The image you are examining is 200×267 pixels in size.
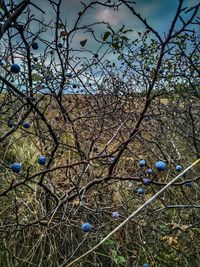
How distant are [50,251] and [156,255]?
0.65 metres

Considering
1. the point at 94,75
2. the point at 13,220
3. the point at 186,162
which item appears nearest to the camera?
the point at 13,220

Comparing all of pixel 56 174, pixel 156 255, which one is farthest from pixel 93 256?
pixel 56 174

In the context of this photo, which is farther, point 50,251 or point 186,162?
point 186,162

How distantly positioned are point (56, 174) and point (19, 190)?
0.48 metres

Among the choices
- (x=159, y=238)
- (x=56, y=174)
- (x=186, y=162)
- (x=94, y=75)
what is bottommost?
(x=159, y=238)

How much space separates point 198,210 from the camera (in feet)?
9.02

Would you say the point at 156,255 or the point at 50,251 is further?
the point at 156,255

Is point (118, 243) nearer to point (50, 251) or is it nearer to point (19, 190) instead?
point (50, 251)

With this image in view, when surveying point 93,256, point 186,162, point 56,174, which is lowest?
point 93,256

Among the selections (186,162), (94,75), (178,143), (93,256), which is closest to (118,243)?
(93,256)

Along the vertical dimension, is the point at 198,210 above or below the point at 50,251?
above

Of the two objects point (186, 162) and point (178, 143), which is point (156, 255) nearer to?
point (186, 162)

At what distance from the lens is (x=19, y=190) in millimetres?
2521

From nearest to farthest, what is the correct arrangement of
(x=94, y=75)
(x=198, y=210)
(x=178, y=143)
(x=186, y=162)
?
1. (x=198, y=210)
2. (x=186, y=162)
3. (x=178, y=143)
4. (x=94, y=75)
